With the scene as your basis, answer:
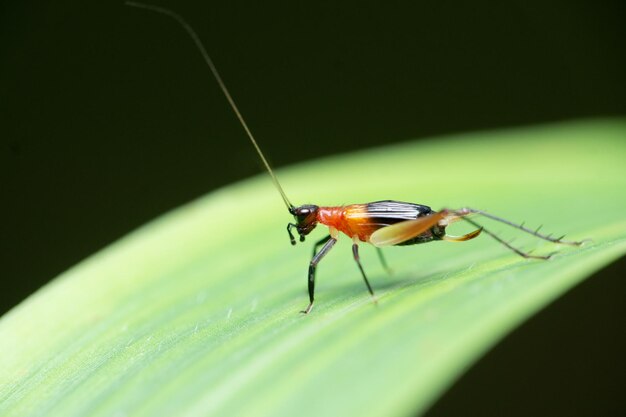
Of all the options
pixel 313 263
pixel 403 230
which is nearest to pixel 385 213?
pixel 403 230

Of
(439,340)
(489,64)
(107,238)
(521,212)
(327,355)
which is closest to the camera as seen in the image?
(439,340)

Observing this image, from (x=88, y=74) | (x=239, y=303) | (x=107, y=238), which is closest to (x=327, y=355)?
(x=239, y=303)

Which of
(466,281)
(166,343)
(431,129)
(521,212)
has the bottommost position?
(431,129)

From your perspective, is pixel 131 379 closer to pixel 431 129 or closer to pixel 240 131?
pixel 240 131

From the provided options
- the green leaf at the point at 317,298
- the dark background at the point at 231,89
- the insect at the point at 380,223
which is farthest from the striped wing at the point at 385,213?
the dark background at the point at 231,89

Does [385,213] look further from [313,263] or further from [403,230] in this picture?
[313,263]

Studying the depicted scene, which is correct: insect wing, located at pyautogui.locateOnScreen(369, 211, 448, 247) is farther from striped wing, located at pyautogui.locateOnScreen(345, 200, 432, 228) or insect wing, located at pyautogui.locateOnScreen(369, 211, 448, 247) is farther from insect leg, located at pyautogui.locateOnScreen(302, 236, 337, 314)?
insect leg, located at pyautogui.locateOnScreen(302, 236, 337, 314)

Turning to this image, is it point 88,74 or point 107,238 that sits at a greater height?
point 88,74
